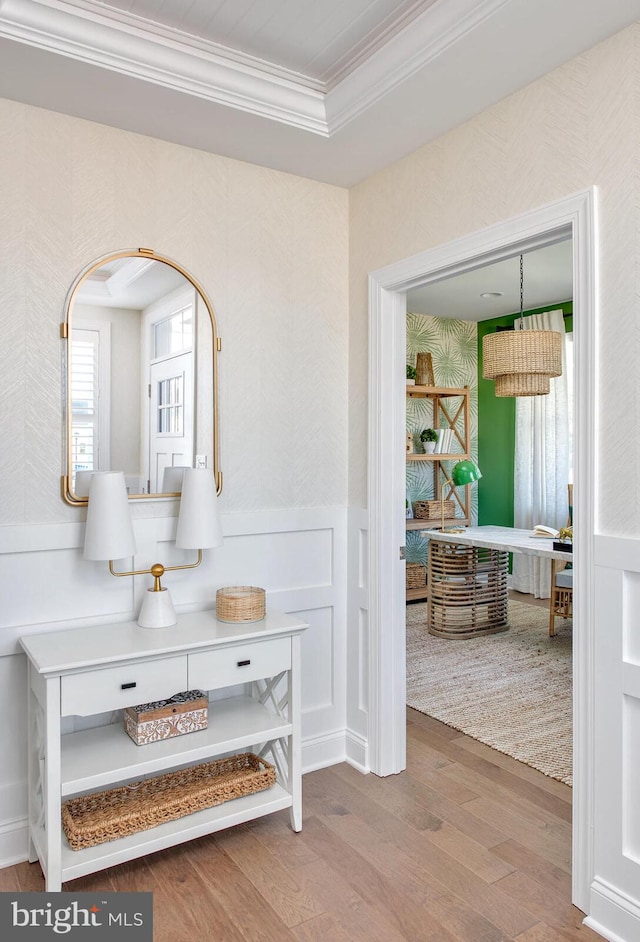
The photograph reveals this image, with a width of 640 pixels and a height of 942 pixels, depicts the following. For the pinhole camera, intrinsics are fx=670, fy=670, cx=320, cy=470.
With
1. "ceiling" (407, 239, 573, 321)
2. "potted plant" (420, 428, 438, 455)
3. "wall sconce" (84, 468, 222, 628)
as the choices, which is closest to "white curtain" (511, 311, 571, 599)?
"ceiling" (407, 239, 573, 321)

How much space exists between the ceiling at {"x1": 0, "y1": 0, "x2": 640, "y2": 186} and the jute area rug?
8.45 feet

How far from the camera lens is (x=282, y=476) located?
8.97 feet

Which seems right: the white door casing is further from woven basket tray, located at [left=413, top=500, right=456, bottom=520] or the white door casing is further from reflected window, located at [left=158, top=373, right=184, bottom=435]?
woven basket tray, located at [left=413, top=500, right=456, bottom=520]

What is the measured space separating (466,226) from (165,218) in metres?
1.08

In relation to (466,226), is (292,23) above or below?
above

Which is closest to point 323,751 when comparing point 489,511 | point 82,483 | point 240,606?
point 240,606

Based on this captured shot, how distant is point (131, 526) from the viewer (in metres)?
2.20

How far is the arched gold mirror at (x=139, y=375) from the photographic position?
89.7 inches

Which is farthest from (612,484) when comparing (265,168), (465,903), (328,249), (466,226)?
(265,168)

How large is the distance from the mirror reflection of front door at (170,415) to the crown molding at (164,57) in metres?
0.88

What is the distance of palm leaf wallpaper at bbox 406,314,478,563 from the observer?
6176mm

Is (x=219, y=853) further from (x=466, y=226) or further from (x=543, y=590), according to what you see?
(x=543, y=590)

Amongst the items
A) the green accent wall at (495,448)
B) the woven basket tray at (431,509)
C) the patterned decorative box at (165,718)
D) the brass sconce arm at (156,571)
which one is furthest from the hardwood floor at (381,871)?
the green accent wall at (495,448)

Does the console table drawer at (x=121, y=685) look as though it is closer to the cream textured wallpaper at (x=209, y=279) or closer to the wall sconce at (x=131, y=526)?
the wall sconce at (x=131, y=526)
